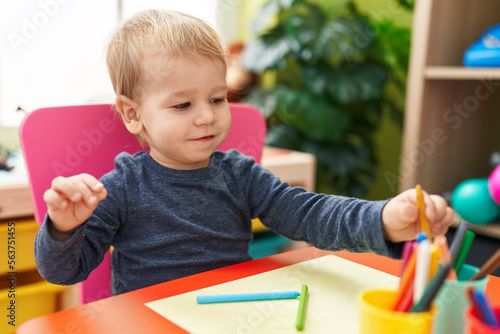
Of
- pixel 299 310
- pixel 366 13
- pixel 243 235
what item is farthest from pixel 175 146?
pixel 366 13

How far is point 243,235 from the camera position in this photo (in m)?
0.82

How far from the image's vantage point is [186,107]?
2.44 ft

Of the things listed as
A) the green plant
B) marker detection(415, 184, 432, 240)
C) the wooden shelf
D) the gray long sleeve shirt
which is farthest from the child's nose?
the green plant

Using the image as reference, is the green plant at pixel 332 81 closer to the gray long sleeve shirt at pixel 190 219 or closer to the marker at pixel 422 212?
the gray long sleeve shirt at pixel 190 219

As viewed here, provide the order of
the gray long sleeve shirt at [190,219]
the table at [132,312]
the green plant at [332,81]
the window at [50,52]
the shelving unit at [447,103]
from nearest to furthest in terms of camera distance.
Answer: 1. the table at [132,312]
2. the gray long sleeve shirt at [190,219]
3. the shelving unit at [447,103]
4. the window at [50,52]
5. the green plant at [332,81]

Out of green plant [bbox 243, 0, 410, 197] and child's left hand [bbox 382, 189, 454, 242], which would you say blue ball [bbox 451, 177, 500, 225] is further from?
child's left hand [bbox 382, 189, 454, 242]

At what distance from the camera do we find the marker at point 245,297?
56 cm

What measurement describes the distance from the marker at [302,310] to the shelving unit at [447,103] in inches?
42.8

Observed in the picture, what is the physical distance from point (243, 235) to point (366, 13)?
1859 millimetres

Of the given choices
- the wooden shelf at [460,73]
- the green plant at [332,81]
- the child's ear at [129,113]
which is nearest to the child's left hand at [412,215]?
the child's ear at [129,113]

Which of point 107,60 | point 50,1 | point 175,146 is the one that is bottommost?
point 175,146

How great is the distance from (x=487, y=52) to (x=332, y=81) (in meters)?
0.78

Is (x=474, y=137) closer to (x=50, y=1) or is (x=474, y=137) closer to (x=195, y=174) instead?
(x=195, y=174)

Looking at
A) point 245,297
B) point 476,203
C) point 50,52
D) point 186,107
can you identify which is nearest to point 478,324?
point 245,297
